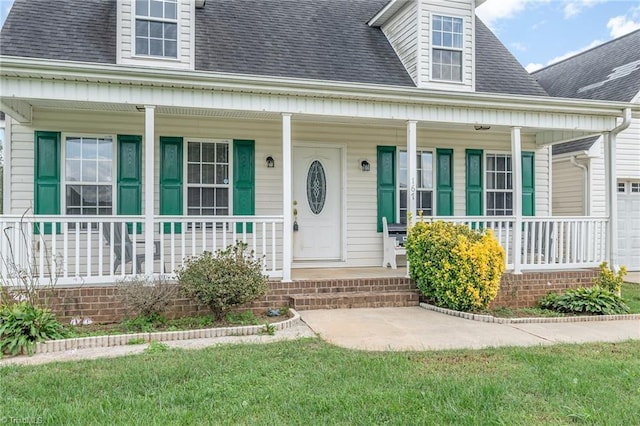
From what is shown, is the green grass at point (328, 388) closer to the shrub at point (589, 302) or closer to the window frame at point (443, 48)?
the shrub at point (589, 302)

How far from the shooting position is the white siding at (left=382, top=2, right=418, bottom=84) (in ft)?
28.0

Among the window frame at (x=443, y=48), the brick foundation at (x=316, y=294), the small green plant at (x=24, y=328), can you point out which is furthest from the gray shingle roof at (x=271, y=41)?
the small green plant at (x=24, y=328)

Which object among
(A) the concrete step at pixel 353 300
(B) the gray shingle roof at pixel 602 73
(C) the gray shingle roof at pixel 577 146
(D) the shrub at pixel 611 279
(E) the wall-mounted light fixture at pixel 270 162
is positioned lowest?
(A) the concrete step at pixel 353 300

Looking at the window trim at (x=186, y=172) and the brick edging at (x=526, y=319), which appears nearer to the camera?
the brick edging at (x=526, y=319)

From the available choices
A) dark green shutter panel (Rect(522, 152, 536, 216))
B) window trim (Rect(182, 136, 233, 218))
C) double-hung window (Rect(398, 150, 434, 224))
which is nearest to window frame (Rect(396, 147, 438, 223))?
double-hung window (Rect(398, 150, 434, 224))

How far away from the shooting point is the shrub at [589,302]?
6543mm

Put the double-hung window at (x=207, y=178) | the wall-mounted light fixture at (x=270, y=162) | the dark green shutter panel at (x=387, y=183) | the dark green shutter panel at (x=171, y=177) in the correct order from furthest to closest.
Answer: the dark green shutter panel at (x=387, y=183) < the wall-mounted light fixture at (x=270, y=162) < the double-hung window at (x=207, y=178) < the dark green shutter panel at (x=171, y=177)

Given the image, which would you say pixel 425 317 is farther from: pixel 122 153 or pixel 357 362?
pixel 122 153

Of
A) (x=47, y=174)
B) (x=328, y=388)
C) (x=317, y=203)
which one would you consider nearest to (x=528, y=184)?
(x=317, y=203)

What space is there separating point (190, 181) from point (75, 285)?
8.55 ft

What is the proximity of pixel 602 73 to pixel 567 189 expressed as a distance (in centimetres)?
380

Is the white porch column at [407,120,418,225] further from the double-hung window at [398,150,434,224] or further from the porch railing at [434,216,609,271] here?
the double-hung window at [398,150,434,224]

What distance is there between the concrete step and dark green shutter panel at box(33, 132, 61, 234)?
394 centimetres

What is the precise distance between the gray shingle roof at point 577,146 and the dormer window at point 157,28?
30.4 ft
